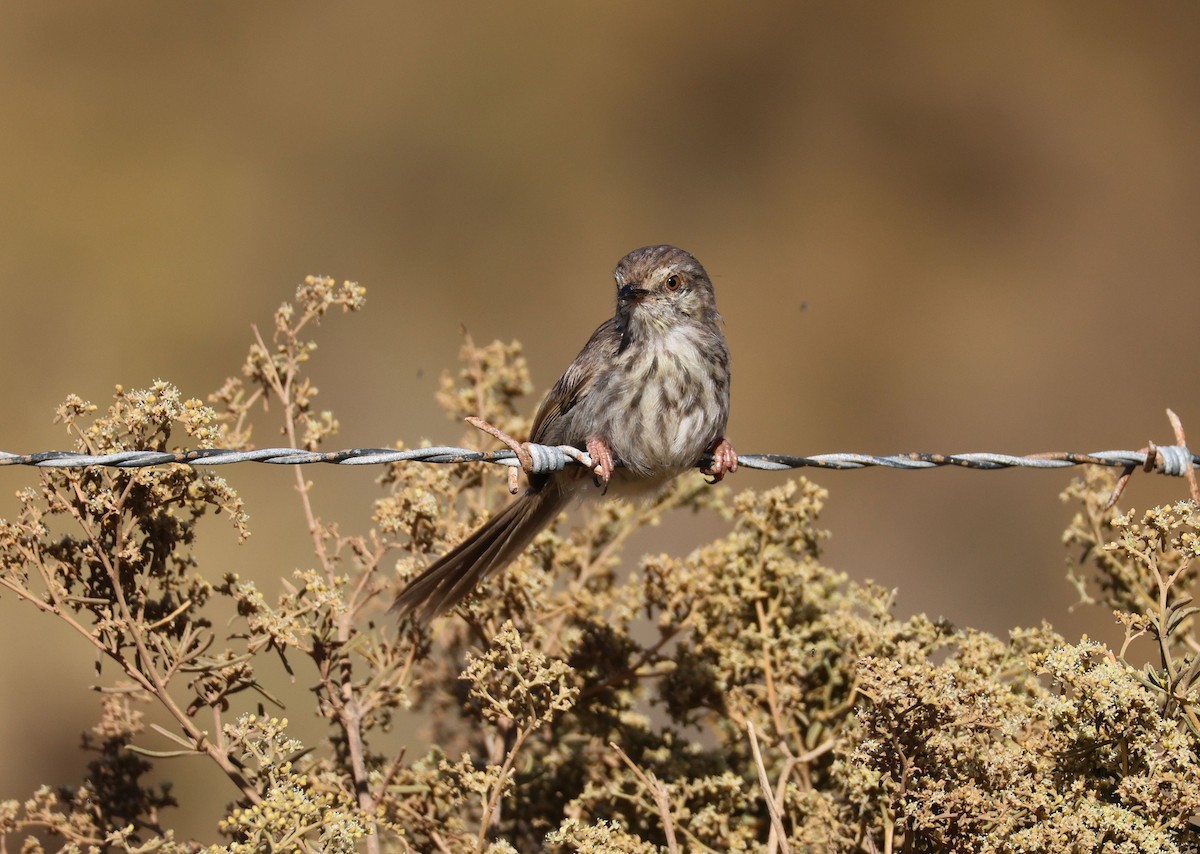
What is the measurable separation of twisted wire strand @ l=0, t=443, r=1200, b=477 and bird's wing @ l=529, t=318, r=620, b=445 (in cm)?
30

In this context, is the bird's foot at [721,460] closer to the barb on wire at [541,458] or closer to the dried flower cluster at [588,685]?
the dried flower cluster at [588,685]

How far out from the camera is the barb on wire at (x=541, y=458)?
2518 millimetres

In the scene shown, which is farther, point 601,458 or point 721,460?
point 721,460

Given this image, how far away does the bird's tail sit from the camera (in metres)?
3.39

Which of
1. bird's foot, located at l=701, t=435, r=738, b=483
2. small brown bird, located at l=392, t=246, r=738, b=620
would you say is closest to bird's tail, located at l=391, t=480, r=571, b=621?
small brown bird, located at l=392, t=246, r=738, b=620

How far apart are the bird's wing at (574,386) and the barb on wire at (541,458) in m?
0.29

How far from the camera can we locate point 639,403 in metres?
3.67

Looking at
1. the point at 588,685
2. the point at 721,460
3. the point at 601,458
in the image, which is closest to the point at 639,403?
the point at 601,458

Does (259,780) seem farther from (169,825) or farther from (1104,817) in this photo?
(169,825)

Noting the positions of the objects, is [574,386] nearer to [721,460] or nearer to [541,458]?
[721,460]

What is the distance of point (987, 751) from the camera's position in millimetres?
2838

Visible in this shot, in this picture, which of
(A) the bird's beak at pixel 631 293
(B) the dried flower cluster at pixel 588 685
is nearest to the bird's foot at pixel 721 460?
(B) the dried flower cluster at pixel 588 685

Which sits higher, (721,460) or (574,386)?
(574,386)

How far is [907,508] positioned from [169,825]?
592 cm
